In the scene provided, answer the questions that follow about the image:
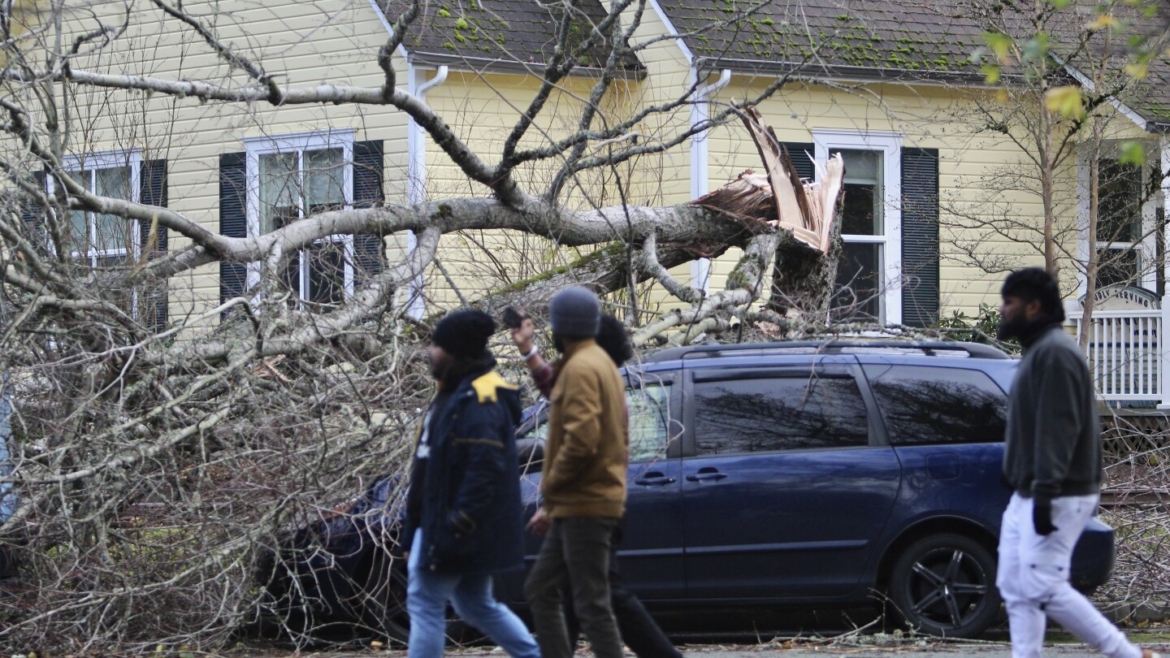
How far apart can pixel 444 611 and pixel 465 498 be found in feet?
1.73

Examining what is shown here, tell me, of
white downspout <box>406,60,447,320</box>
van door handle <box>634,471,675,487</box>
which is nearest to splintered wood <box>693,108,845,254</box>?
white downspout <box>406,60,447,320</box>

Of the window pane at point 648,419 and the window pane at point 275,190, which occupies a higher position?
the window pane at point 275,190

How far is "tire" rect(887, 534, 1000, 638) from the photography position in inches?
305

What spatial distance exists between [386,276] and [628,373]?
6.80 feet

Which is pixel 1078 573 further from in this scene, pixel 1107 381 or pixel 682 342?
pixel 1107 381

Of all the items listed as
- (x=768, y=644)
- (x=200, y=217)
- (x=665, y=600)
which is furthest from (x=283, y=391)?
(x=200, y=217)

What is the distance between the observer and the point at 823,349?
26.7 ft

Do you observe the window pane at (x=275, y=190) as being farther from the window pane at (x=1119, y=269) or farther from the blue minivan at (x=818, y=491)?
the window pane at (x=1119, y=269)

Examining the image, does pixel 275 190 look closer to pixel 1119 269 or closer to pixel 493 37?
pixel 493 37

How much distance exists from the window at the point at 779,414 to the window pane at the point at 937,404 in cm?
17

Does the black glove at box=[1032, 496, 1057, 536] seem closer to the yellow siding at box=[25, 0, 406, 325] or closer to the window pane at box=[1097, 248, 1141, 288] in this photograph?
the yellow siding at box=[25, 0, 406, 325]

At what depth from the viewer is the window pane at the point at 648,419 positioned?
786 centimetres

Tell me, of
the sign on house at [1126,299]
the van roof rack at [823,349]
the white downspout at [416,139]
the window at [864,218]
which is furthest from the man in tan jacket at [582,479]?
the sign on house at [1126,299]

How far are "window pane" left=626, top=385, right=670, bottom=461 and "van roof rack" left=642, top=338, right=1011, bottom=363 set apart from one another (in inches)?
9.6
